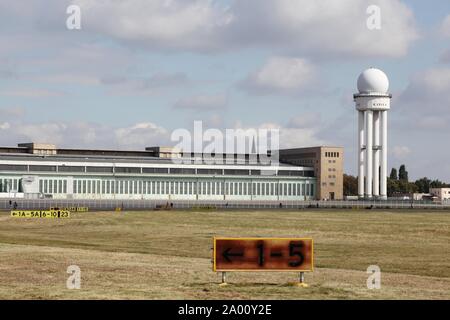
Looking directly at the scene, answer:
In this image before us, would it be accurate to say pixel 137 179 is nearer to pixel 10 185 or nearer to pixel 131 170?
pixel 131 170

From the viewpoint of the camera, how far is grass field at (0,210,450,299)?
2961cm

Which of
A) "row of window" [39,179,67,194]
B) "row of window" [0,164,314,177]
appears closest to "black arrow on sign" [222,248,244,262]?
"row of window" [39,179,67,194]

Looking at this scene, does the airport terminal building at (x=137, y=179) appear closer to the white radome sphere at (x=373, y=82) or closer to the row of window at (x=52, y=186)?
the row of window at (x=52, y=186)

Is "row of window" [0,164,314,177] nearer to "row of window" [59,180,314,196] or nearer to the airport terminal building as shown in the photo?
the airport terminal building

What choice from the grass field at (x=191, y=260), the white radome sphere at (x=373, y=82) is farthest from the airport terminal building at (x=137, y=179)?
the grass field at (x=191, y=260)

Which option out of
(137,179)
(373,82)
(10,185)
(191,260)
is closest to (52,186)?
(10,185)

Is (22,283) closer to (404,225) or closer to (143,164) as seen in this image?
(404,225)

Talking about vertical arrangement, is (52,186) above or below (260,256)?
above

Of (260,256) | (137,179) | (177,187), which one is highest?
(137,179)

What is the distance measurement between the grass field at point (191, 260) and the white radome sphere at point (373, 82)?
352ft

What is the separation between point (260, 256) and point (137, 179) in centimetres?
15207

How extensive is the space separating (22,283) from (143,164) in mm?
153403

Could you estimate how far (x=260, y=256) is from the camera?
31703 mm

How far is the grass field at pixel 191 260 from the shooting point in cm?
2961
